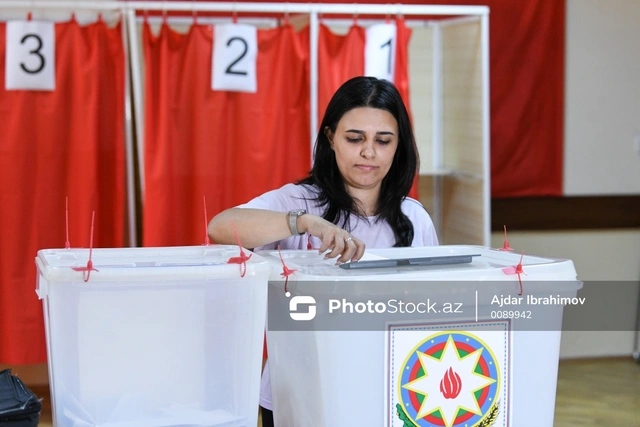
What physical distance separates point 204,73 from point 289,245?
5.26ft

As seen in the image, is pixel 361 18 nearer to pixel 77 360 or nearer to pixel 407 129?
pixel 407 129

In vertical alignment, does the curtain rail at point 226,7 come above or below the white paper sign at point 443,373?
above

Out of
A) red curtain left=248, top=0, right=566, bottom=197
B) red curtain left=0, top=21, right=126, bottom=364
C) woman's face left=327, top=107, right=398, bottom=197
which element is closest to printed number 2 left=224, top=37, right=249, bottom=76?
red curtain left=0, top=21, right=126, bottom=364

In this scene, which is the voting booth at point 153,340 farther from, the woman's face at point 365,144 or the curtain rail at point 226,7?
the curtain rail at point 226,7

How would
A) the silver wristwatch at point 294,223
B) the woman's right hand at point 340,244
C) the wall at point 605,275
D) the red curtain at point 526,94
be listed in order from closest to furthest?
the woman's right hand at point 340,244 < the silver wristwatch at point 294,223 < the red curtain at point 526,94 < the wall at point 605,275

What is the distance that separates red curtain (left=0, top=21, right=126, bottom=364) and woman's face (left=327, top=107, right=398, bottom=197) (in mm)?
1583

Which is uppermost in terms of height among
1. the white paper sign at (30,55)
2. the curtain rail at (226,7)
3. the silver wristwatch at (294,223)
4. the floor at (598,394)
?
the curtain rail at (226,7)

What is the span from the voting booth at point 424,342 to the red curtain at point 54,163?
204 cm

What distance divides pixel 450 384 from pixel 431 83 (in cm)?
269

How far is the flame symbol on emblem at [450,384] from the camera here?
108 cm

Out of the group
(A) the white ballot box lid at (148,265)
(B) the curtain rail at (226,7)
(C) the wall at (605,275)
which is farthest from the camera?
(C) the wall at (605,275)

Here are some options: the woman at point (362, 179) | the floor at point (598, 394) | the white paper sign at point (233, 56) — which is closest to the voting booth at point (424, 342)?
the woman at point (362, 179)

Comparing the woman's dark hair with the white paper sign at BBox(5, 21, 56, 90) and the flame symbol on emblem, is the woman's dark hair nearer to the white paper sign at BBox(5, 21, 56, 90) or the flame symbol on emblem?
the flame symbol on emblem

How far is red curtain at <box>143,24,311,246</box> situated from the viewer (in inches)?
119
